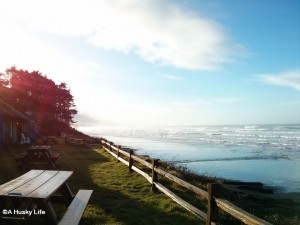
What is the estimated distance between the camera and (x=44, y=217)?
5.24 meters

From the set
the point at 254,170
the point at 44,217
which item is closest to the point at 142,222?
the point at 44,217

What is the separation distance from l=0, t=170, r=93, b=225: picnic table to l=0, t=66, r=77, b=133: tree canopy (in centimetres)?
3836

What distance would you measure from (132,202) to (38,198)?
4804 millimetres

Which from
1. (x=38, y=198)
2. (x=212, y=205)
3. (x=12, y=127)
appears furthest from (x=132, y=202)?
(x=12, y=127)

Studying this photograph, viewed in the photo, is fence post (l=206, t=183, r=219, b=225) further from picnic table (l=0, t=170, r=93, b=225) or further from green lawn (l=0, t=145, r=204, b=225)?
picnic table (l=0, t=170, r=93, b=225)

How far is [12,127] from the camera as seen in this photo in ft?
89.3

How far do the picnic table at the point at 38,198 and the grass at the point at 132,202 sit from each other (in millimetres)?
1070

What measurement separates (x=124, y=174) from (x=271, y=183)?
10396 millimetres

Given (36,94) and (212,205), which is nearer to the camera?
(212,205)

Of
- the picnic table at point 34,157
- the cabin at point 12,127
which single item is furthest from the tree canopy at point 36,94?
the picnic table at point 34,157

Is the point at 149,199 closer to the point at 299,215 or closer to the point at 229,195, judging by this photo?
the point at 229,195

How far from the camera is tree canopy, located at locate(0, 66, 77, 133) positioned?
45875mm

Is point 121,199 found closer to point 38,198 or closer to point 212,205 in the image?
point 212,205

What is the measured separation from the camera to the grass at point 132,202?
7953mm
